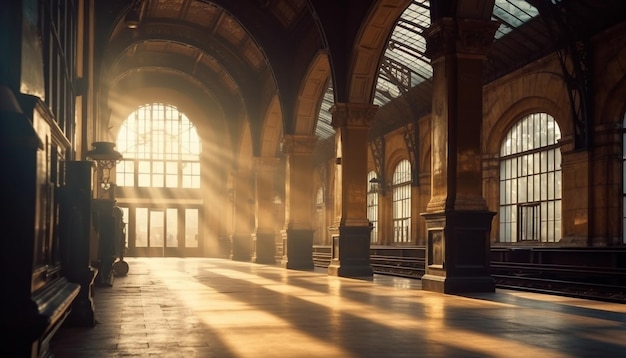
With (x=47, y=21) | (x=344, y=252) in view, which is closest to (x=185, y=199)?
(x=344, y=252)

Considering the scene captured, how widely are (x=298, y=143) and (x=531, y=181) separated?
27.4 ft

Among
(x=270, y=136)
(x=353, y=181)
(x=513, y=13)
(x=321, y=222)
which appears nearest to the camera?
(x=353, y=181)

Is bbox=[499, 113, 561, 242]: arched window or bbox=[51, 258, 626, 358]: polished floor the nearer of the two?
bbox=[51, 258, 626, 358]: polished floor

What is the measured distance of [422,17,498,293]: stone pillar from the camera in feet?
39.6

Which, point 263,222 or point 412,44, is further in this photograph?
point 263,222

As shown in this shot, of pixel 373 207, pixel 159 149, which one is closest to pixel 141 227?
pixel 159 149

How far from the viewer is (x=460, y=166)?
12281 mm

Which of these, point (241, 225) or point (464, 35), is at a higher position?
point (464, 35)

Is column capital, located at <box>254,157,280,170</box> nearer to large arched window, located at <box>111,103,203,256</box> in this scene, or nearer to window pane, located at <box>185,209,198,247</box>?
large arched window, located at <box>111,103,203,256</box>

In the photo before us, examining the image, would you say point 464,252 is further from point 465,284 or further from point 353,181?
point 353,181

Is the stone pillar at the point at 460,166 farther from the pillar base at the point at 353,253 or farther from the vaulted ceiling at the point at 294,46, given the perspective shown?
the pillar base at the point at 353,253

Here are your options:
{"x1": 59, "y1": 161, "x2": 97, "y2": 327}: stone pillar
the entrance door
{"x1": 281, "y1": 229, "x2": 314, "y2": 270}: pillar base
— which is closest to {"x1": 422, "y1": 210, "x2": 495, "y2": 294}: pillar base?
{"x1": 59, "y1": 161, "x2": 97, "y2": 327}: stone pillar

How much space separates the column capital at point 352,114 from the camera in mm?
18656

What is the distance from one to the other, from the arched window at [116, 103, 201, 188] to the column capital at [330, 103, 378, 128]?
82.9 feet
